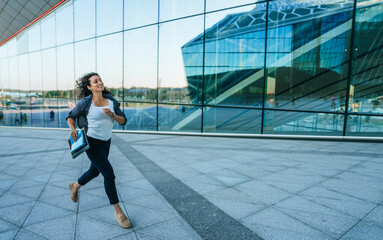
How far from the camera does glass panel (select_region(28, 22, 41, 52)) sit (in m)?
16.2

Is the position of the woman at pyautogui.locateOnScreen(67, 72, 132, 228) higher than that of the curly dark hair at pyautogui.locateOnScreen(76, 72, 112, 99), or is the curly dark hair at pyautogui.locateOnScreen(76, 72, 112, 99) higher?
the curly dark hair at pyautogui.locateOnScreen(76, 72, 112, 99)

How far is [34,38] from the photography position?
16453mm

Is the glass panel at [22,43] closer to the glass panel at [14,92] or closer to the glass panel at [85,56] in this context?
the glass panel at [14,92]

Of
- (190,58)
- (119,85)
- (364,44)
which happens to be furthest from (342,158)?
(119,85)

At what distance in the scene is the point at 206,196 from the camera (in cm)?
317

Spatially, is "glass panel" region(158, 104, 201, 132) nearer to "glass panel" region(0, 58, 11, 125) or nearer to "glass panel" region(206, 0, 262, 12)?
"glass panel" region(206, 0, 262, 12)

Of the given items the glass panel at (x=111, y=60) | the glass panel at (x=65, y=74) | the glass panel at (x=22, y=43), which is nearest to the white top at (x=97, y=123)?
the glass panel at (x=111, y=60)

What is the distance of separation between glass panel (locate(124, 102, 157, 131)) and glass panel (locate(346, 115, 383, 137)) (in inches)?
310

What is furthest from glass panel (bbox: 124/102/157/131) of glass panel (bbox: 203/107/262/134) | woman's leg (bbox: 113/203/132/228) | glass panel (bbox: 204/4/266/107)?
woman's leg (bbox: 113/203/132/228)

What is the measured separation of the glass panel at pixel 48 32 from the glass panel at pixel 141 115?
→ 8.30 m

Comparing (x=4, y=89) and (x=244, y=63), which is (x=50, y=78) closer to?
(x=4, y=89)

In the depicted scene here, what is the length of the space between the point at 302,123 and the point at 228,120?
2963mm

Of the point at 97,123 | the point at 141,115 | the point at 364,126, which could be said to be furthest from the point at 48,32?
the point at 364,126

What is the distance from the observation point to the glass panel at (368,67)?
25.9 feet
